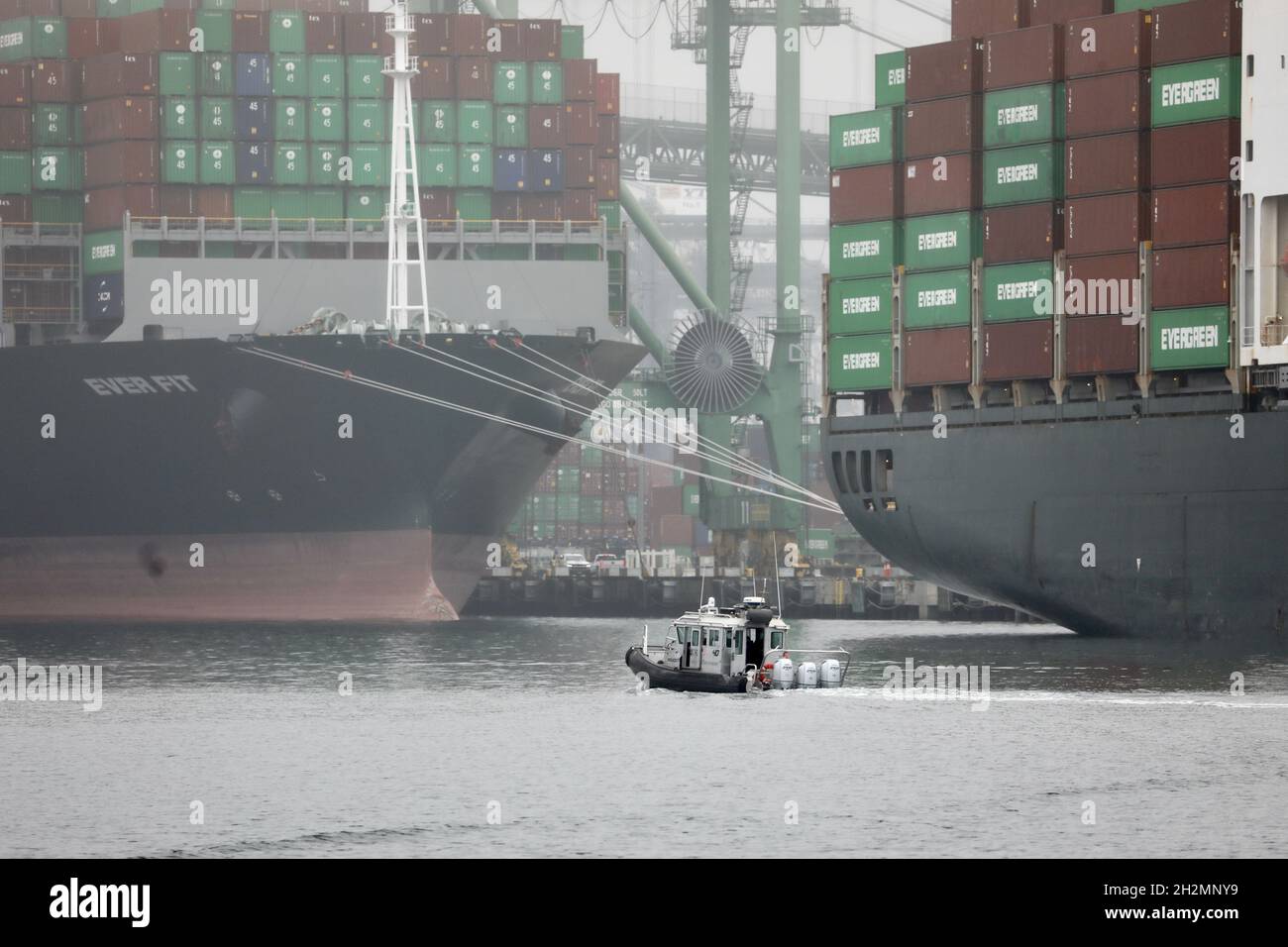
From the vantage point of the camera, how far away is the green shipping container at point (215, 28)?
88.4 metres

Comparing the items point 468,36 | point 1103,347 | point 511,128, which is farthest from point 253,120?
point 1103,347

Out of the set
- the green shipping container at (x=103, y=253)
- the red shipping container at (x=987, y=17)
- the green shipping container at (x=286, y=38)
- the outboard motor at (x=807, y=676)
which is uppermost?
the green shipping container at (x=286, y=38)

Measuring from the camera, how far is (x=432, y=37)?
297ft

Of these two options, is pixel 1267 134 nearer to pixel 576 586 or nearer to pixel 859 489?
pixel 859 489

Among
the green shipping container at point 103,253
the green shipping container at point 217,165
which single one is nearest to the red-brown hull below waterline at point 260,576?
the green shipping container at point 103,253

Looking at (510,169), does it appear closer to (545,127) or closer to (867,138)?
(545,127)

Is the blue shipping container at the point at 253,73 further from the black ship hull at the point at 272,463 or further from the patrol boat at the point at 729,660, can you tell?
the patrol boat at the point at 729,660

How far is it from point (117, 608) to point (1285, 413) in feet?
150

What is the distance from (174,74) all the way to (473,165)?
11.9 m

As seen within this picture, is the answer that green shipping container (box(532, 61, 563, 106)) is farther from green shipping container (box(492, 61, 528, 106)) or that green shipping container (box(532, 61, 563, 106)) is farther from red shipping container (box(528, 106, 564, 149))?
green shipping container (box(492, 61, 528, 106))

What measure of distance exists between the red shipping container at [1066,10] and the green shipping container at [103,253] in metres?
35.4

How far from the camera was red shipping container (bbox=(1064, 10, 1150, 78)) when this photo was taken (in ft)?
221

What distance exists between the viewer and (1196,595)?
65.9 meters
